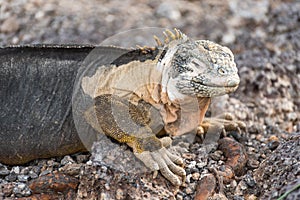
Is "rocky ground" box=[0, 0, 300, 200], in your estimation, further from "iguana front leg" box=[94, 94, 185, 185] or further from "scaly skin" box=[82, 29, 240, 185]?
"scaly skin" box=[82, 29, 240, 185]

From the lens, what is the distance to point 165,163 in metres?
4.73

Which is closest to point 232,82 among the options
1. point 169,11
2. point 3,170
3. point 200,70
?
point 200,70

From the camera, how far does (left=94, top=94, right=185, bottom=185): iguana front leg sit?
4711mm

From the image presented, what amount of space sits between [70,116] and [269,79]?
9.62 ft

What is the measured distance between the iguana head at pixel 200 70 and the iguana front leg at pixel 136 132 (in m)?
0.41

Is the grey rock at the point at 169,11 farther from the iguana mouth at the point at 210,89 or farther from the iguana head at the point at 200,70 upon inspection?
the iguana mouth at the point at 210,89

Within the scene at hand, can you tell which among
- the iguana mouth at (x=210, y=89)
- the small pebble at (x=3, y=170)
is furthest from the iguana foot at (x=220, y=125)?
the small pebble at (x=3, y=170)

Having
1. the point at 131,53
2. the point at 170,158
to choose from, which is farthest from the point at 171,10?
the point at 170,158

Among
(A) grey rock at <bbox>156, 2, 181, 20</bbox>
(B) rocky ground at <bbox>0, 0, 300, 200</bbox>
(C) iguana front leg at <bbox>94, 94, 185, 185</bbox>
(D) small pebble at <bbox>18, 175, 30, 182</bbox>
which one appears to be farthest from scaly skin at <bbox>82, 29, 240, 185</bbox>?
(A) grey rock at <bbox>156, 2, 181, 20</bbox>

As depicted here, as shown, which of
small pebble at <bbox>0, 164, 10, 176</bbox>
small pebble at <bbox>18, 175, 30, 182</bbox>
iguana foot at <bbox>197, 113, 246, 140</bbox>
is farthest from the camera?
iguana foot at <bbox>197, 113, 246, 140</bbox>

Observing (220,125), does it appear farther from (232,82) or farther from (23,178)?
(23,178)

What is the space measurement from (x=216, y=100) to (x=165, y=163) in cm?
174

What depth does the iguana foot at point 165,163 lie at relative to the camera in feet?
15.3

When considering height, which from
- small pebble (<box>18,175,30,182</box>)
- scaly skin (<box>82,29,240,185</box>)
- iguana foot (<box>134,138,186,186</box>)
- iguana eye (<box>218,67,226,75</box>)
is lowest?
small pebble (<box>18,175,30,182</box>)
